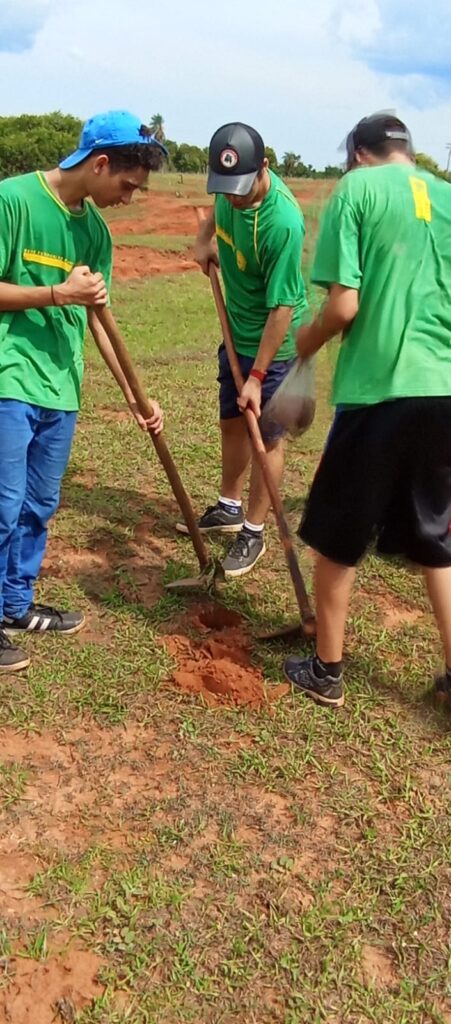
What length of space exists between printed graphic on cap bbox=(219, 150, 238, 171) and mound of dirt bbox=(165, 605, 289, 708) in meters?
1.81

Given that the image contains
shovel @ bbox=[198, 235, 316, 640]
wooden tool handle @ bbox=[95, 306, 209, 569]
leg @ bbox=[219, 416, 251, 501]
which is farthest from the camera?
leg @ bbox=[219, 416, 251, 501]

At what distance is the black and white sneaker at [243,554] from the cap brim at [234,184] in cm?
158

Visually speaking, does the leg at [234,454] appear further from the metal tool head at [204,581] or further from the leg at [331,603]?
the leg at [331,603]

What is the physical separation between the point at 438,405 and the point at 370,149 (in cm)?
78

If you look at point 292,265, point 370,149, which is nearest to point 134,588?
point 292,265

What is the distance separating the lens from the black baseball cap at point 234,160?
3100 millimetres

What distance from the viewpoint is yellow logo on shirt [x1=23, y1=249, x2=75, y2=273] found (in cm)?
265

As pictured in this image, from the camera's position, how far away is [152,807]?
100 inches

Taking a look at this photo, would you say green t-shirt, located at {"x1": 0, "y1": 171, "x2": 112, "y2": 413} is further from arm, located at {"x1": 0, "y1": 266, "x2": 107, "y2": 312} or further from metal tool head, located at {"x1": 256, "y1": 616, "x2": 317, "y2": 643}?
metal tool head, located at {"x1": 256, "y1": 616, "x2": 317, "y2": 643}

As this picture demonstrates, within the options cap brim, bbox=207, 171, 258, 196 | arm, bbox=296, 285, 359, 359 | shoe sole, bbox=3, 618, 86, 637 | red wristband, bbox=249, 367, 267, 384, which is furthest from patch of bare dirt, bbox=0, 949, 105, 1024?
cap brim, bbox=207, 171, 258, 196

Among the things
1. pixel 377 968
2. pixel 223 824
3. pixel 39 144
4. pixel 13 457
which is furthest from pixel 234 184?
pixel 39 144

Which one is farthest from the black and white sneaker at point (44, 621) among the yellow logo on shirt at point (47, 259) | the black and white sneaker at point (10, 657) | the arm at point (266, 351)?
the yellow logo on shirt at point (47, 259)

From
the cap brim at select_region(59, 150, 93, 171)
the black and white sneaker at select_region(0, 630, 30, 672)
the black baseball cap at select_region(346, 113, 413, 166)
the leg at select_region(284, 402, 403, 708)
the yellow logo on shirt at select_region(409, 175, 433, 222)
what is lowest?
the black and white sneaker at select_region(0, 630, 30, 672)

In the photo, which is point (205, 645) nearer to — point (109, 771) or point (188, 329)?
point (109, 771)
